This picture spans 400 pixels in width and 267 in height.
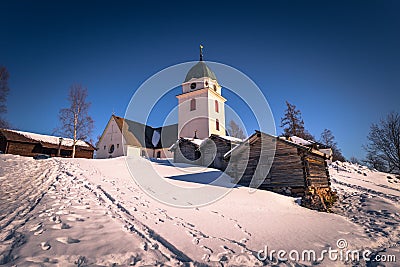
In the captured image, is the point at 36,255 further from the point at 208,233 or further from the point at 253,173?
the point at 253,173

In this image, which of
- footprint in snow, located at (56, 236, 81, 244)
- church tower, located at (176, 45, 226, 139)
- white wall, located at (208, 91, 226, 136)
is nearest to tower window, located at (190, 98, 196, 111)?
church tower, located at (176, 45, 226, 139)

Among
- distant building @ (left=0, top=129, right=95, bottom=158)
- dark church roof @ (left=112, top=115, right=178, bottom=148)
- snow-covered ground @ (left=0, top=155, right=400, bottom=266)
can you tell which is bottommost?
snow-covered ground @ (left=0, top=155, right=400, bottom=266)

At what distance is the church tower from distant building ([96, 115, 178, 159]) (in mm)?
3731

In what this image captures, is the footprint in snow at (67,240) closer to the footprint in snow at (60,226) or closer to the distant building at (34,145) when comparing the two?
the footprint in snow at (60,226)

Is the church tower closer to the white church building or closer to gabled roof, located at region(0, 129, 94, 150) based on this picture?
the white church building

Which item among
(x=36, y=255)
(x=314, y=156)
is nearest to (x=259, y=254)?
(x=36, y=255)

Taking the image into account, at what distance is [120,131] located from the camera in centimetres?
3164

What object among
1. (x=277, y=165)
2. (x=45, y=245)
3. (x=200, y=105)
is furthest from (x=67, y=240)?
(x=200, y=105)

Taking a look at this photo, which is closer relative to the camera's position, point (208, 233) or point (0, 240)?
point (0, 240)

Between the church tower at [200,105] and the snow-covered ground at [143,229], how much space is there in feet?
73.8

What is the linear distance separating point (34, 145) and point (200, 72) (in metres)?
25.7

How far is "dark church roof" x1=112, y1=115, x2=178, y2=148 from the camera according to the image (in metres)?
32.5

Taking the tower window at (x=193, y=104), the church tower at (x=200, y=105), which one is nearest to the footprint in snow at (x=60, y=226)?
the church tower at (x=200, y=105)

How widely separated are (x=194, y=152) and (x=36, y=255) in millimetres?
18404
